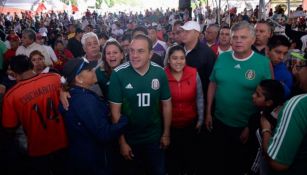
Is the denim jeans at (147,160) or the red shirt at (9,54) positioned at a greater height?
the red shirt at (9,54)

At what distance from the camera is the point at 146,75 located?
10.4 ft

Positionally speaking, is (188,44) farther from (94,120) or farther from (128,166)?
(94,120)

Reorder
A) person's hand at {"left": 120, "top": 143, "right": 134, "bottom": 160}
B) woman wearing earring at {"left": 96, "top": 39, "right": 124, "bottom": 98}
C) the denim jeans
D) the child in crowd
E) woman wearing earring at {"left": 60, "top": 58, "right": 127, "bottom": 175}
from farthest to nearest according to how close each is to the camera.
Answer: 1. woman wearing earring at {"left": 96, "top": 39, "right": 124, "bottom": 98}
2. the denim jeans
3. person's hand at {"left": 120, "top": 143, "right": 134, "bottom": 160}
4. the child in crowd
5. woman wearing earring at {"left": 60, "top": 58, "right": 127, "bottom": 175}

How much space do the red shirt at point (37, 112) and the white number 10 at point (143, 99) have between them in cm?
96

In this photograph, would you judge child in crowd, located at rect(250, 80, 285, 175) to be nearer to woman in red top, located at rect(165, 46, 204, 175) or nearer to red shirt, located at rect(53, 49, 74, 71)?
woman in red top, located at rect(165, 46, 204, 175)

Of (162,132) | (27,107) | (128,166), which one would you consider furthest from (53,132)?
(162,132)

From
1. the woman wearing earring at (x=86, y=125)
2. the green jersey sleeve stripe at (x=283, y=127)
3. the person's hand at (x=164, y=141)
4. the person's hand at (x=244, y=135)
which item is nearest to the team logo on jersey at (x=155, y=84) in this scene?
the woman wearing earring at (x=86, y=125)

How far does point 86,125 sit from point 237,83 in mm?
1825

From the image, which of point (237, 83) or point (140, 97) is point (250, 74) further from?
point (140, 97)

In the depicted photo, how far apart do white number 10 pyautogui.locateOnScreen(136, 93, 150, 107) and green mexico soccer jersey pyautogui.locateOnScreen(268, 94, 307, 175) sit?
145 centimetres

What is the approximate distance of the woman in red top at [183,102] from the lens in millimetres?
3729

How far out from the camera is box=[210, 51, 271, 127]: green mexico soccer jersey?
3412mm

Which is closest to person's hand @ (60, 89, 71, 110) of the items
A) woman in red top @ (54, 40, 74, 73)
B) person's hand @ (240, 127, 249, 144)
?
person's hand @ (240, 127, 249, 144)

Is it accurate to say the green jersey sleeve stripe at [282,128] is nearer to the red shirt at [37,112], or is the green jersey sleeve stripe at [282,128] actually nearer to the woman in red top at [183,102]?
the woman in red top at [183,102]
